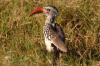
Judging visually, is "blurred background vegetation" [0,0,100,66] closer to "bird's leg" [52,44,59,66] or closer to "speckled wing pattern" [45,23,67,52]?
"bird's leg" [52,44,59,66]

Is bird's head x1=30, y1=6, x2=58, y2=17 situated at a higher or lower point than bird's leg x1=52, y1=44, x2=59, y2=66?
higher

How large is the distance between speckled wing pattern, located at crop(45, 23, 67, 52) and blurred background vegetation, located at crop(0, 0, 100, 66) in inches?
16.4

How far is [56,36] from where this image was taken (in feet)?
22.4

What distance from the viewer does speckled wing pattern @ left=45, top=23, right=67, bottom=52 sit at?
6.71 meters

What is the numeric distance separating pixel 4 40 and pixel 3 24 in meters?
0.29

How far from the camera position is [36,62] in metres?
6.89

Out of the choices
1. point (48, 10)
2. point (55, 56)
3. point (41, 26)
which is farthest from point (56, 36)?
point (41, 26)

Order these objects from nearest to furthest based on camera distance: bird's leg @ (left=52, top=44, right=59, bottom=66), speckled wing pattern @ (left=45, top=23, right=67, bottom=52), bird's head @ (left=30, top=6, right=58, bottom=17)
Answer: speckled wing pattern @ (left=45, top=23, right=67, bottom=52)
bird's leg @ (left=52, top=44, right=59, bottom=66)
bird's head @ (left=30, top=6, right=58, bottom=17)

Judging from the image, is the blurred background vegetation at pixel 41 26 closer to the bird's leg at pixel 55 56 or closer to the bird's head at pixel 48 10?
the bird's leg at pixel 55 56

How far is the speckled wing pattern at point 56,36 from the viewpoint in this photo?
22.0 feet

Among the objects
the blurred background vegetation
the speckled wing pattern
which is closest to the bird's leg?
the speckled wing pattern

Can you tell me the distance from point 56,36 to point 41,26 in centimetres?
93

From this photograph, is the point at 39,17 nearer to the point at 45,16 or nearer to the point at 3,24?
the point at 45,16

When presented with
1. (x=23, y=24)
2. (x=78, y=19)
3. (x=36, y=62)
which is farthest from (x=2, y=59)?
(x=78, y=19)
